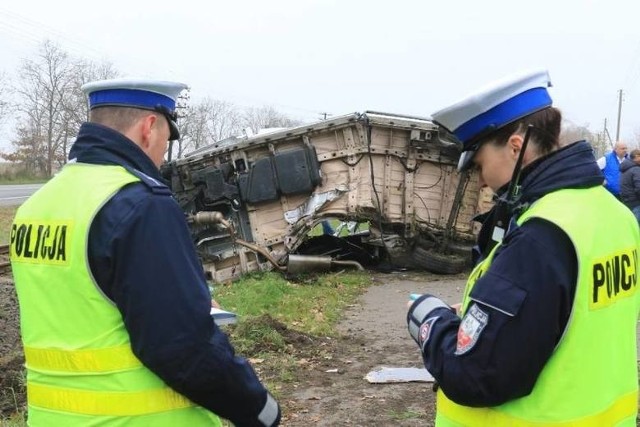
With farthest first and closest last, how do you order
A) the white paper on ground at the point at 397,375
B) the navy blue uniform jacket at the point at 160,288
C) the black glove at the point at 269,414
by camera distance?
the white paper on ground at the point at 397,375 → the black glove at the point at 269,414 → the navy blue uniform jacket at the point at 160,288

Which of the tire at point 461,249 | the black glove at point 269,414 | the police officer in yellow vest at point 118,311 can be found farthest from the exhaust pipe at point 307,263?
the police officer in yellow vest at point 118,311

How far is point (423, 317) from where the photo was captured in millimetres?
1969

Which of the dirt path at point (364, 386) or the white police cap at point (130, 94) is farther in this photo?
the dirt path at point (364, 386)

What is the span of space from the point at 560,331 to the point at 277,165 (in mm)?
9228

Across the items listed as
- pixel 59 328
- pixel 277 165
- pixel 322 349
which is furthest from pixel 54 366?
pixel 277 165

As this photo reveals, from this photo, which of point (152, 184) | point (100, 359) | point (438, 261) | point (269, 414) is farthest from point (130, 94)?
point (438, 261)

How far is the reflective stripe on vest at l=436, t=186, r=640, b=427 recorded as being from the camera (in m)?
1.64

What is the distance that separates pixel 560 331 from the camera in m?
1.64

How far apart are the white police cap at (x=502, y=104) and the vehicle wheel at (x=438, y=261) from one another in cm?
961

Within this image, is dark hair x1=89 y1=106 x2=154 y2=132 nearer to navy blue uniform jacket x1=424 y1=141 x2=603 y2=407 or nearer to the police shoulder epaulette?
the police shoulder epaulette

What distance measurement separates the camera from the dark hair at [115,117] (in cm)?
208

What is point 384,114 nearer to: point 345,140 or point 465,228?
point 345,140

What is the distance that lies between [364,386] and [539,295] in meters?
4.13

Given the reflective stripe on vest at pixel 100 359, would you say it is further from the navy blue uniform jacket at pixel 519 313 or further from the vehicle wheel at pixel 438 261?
the vehicle wheel at pixel 438 261
